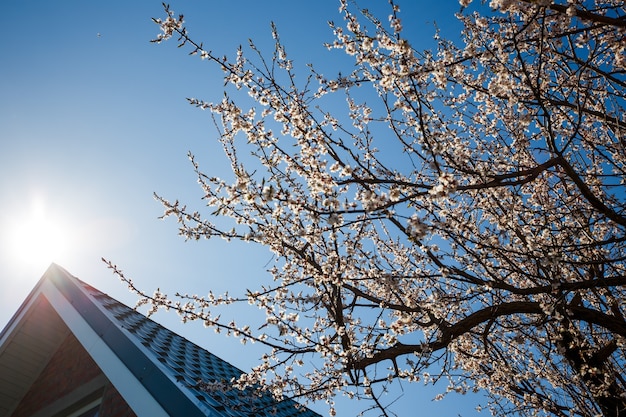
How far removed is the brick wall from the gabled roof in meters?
0.18

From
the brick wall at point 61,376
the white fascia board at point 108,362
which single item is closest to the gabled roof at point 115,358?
the white fascia board at point 108,362

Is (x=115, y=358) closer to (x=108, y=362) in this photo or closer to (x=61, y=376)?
(x=108, y=362)

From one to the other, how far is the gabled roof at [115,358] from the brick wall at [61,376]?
18 cm

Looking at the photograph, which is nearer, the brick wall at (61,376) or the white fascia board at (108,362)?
the white fascia board at (108,362)

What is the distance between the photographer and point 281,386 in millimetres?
4227

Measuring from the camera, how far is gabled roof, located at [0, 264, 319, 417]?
298cm

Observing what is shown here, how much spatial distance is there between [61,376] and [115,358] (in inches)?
86.7

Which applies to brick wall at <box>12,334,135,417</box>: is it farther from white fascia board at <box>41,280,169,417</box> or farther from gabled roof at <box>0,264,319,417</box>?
white fascia board at <box>41,280,169,417</box>

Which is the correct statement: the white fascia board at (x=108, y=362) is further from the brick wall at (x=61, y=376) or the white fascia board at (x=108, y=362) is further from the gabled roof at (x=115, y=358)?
the brick wall at (x=61, y=376)

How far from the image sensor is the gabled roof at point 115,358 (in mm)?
2984

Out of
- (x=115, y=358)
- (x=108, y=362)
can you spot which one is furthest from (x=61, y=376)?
(x=115, y=358)

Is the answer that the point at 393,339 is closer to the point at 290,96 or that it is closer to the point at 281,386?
the point at 281,386

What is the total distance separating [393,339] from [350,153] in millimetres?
1838

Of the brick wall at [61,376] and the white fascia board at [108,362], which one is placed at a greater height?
the white fascia board at [108,362]
